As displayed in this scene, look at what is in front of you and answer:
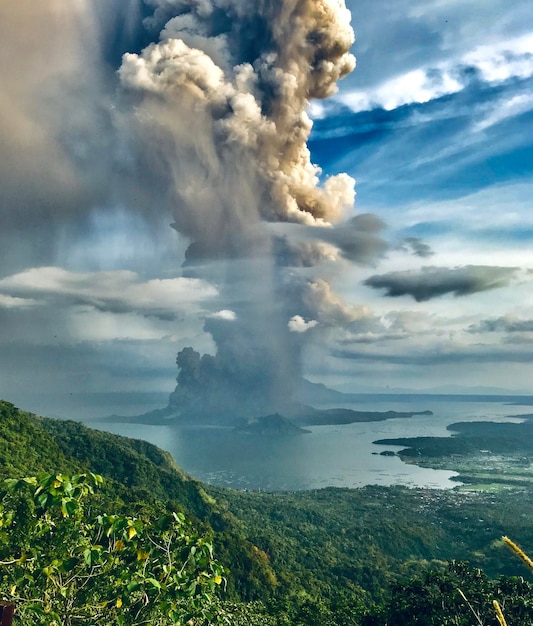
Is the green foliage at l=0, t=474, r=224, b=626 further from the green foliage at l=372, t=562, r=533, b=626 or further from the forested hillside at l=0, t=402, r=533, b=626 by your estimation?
the green foliage at l=372, t=562, r=533, b=626

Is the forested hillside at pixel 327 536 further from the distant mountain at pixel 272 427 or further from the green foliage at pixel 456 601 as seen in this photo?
the distant mountain at pixel 272 427

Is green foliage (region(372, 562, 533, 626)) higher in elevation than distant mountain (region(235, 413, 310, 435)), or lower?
higher

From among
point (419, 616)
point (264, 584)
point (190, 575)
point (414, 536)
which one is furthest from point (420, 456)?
point (190, 575)

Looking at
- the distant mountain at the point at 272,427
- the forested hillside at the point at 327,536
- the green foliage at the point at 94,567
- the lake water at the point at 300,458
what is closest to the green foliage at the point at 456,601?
the forested hillside at the point at 327,536

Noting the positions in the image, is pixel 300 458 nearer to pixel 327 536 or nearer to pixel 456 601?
pixel 327 536

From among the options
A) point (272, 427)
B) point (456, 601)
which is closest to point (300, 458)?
point (272, 427)

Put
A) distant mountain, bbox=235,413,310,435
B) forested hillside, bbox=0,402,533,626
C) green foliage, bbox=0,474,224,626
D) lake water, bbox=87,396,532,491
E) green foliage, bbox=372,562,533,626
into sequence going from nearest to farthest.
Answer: green foliage, bbox=0,474,224,626 < green foliage, bbox=372,562,533,626 < forested hillside, bbox=0,402,533,626 < lake water, bbox=87,396,532,491 < distant mountain, bbox=235,413,310,435

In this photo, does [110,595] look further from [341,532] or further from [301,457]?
[301,457]

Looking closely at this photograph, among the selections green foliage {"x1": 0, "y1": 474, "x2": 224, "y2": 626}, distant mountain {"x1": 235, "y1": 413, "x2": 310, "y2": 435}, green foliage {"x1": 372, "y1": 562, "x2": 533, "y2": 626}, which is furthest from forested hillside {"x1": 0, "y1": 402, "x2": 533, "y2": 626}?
distant mountain {"x1": 235, "y1": 413, "x2": 310, "y2": 435}
